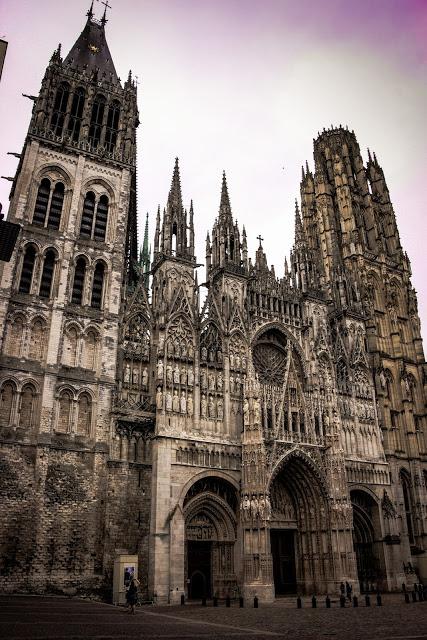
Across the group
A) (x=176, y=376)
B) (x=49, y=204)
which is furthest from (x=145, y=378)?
(x=49, y=204)

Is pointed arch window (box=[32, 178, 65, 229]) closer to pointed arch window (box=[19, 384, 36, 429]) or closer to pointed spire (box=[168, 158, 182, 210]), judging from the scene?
pointed spire (box=[168, 158, 182, 210])

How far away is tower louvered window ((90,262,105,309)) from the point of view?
32594mm

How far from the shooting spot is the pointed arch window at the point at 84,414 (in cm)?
2892

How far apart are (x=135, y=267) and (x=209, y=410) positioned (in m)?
19.9

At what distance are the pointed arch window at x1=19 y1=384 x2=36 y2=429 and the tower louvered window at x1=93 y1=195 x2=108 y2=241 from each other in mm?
11318

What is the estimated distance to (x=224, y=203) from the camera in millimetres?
40969

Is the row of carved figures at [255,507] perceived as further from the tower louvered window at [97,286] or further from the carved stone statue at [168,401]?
the tower louvered window at [97,286]

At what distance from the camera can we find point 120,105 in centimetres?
4059

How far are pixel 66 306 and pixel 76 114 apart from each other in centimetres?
1612

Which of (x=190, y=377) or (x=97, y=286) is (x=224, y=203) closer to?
(x=97, y=286)

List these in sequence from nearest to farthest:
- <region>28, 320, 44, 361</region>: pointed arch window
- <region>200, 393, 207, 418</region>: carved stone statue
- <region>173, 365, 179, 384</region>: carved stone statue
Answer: <region>28, 320, 44, 361</region>: pointed arch window, <region>173, 365, 179, 384</region>: carved stone statue, <region>200, 393, 207, 418</region>: carved stone statue

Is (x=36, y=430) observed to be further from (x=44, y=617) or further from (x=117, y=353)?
(x=44, y=617)

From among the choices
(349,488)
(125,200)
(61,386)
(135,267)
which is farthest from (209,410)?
(135,267)

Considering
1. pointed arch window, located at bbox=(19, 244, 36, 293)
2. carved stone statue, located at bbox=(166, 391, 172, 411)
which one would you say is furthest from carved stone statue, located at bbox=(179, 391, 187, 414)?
pointed arch window, located at bbox=(19, 244, 36, 293)
